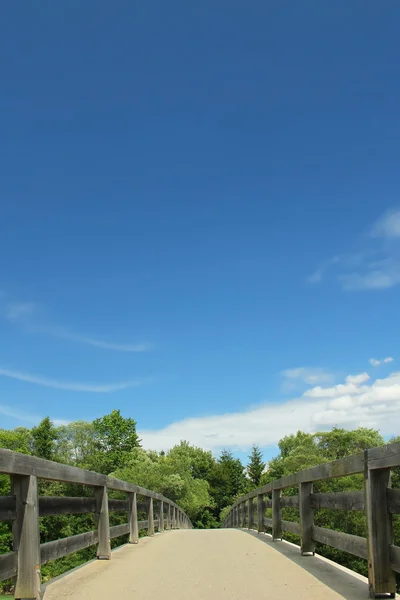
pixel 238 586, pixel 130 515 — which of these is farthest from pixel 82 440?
pixel 238 586

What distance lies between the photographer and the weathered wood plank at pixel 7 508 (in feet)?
14.5

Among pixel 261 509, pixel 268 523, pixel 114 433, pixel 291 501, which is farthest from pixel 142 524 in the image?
pixel 114 433

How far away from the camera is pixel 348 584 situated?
17.3 ft

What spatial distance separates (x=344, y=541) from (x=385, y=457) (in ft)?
5.30

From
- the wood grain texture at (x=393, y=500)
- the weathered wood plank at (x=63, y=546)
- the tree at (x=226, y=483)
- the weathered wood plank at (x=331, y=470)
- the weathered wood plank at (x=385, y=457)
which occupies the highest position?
the weathered wood plank at (x=385, y=457)

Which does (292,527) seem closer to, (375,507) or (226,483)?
(375,507)

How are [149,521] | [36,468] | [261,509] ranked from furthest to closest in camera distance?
[149,521] < [261,509] < [36,468]

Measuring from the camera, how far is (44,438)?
67.4 metres

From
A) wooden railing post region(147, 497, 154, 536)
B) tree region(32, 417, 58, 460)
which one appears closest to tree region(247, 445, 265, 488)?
tree region(32, 417, 58, 460)

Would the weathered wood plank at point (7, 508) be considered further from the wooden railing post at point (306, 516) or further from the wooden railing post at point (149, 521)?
the wooden railing post at point (149, 521)

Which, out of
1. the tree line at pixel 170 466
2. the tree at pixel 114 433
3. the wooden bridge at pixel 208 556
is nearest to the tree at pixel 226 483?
the tree line at pixel 170 466

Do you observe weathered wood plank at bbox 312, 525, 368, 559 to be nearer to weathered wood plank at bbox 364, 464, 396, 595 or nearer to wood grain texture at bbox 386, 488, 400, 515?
weathered wood plank at bbox 364, 464, 396, 595

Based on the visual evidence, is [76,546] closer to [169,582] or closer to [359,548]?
[169,582]

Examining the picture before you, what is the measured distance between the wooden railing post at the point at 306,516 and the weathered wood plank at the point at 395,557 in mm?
2642
